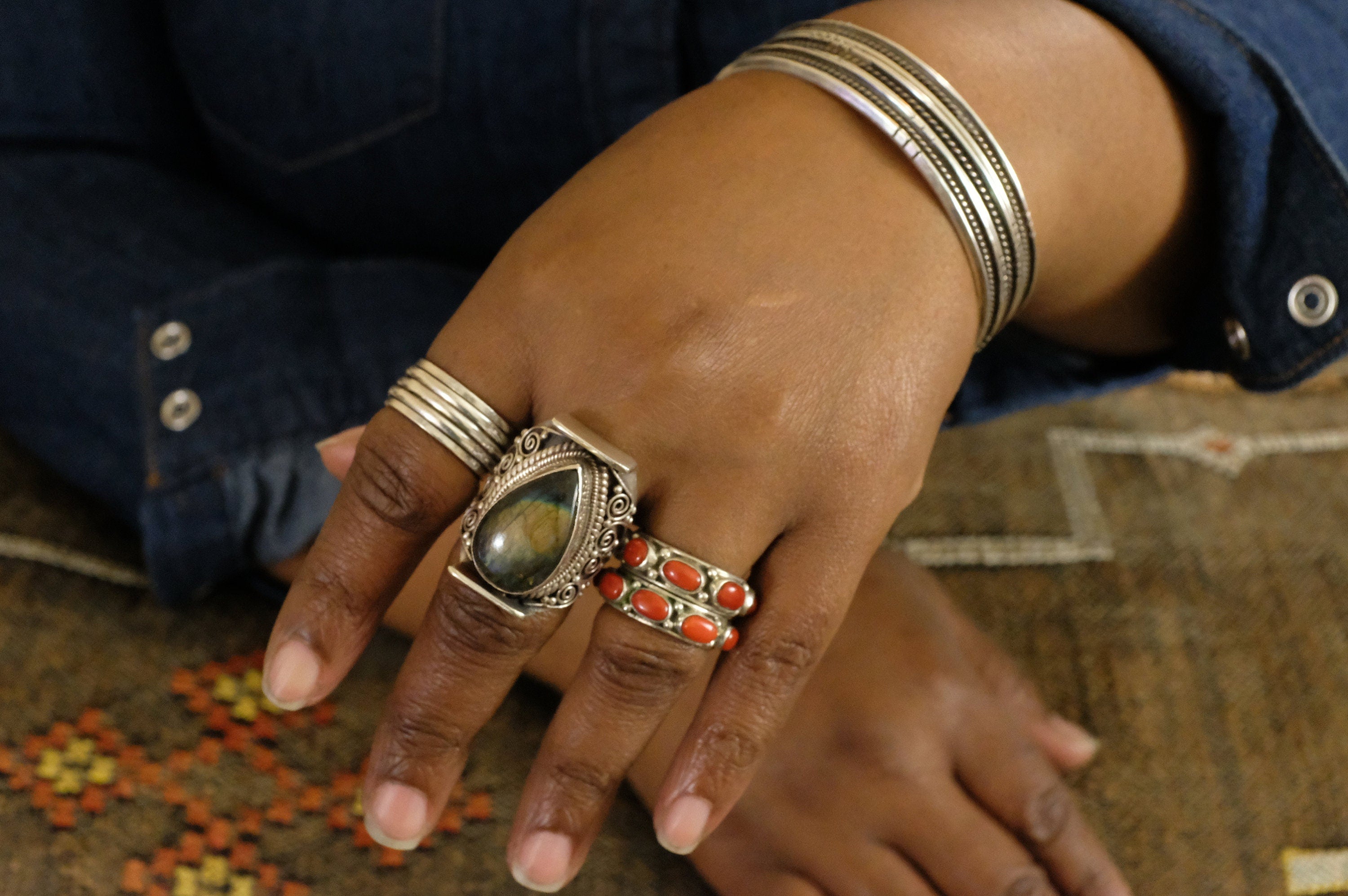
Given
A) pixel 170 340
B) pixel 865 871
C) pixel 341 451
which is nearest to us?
pixel 341 451

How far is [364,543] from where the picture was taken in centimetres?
64

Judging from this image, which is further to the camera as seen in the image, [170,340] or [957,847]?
[170,340]

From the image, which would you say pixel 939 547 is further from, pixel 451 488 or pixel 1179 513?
pixel 451 488

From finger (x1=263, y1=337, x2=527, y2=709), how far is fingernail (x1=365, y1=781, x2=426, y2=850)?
0.25ft

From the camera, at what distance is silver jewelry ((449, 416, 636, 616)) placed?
22.7 inches

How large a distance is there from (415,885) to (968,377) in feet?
2.35

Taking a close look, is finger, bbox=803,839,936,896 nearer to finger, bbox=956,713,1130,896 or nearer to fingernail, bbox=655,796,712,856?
finger, bbox=956,713,1130,896

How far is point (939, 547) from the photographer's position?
1.08 metres

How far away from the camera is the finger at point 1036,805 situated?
83 centimetres

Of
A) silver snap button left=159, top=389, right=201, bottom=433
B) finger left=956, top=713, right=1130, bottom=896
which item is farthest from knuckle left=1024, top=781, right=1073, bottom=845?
silver snap button left=159, top=389, right=201, bottom=433

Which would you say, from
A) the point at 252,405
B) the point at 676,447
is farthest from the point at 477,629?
the point at 252,405

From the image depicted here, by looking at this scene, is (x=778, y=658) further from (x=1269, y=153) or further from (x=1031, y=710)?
(x=1269, y=153)

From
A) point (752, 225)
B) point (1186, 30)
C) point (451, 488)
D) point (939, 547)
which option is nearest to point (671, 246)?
point (752, 225)

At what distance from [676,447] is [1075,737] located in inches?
21.7
